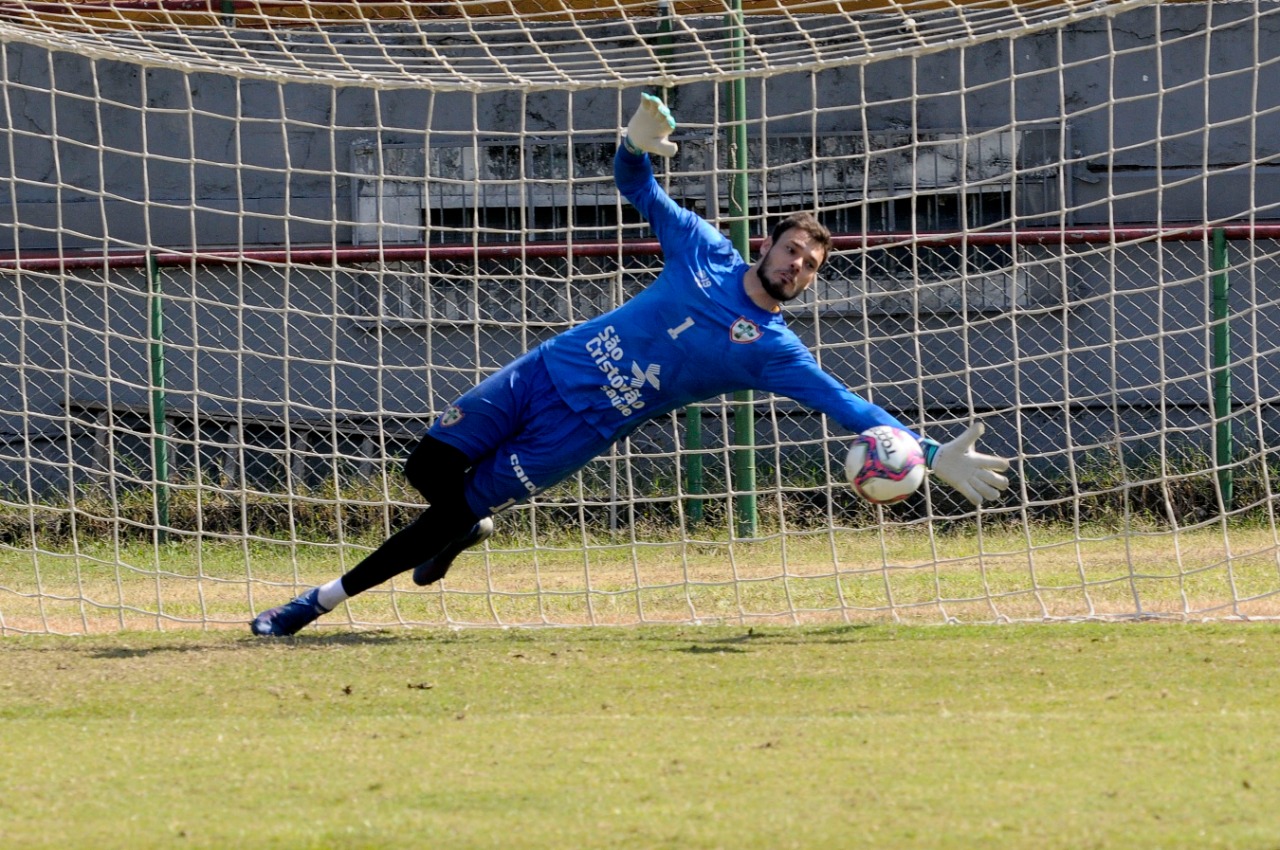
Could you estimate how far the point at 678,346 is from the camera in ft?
19.1

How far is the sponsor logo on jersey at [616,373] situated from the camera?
589cm

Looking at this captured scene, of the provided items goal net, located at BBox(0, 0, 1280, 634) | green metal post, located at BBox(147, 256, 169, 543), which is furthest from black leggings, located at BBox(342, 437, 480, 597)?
green metal post, located at BBox(147, 256, 169, 543)

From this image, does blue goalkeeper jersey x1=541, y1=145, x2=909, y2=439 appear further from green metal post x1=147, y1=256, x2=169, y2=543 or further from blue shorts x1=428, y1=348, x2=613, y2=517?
green metal post x1=147, y1=256, x2=169, y2=543

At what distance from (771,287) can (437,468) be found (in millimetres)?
1435

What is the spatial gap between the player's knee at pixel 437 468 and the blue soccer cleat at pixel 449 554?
28 cm

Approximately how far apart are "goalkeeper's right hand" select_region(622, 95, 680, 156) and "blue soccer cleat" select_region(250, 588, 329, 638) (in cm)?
217

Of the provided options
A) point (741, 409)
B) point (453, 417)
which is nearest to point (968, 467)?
point (453, 417)

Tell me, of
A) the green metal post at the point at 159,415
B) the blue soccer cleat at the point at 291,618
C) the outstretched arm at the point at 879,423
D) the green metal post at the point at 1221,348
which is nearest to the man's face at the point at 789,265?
the outstretched arm at the point at 879,423

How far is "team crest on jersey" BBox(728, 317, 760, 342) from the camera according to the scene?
18.7 ft

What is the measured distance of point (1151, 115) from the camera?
11.0 m

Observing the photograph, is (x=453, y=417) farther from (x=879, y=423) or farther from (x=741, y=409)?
(x=741, y=409)

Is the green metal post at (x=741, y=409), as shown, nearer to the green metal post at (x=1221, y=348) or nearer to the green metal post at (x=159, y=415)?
the green metal post at (x=1221, y=348)

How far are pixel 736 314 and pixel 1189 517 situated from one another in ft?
15.6

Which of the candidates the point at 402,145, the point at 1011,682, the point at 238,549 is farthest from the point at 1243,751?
the point at 402,145
